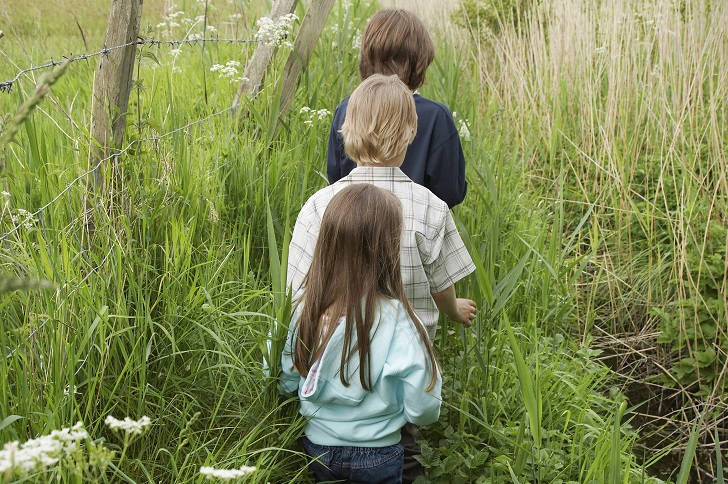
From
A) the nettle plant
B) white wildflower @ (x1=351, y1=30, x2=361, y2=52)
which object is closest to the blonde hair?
the nettle plant

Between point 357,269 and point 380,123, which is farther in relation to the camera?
point 380,123

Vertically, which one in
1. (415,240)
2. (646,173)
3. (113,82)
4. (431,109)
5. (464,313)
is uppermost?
(113,82)

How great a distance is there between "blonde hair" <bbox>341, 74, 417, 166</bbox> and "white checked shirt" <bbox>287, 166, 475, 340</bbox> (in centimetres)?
4

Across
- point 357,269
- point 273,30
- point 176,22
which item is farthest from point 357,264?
point 176,22

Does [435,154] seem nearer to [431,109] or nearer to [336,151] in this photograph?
[431,109]

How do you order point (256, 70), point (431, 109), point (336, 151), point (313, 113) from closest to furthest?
point (431, 109)
point (336, 151)
point (313, 113)
point (256, 70)

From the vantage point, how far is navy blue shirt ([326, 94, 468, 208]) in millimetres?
2506

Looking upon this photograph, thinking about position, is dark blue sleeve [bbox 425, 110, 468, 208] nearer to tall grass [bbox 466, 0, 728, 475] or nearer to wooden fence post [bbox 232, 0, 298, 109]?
tall grass [bbox 466, 0, 728, 475]

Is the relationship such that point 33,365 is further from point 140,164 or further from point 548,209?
point 548,209

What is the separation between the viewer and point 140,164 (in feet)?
7.80

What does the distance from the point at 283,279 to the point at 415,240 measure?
382 millimetres

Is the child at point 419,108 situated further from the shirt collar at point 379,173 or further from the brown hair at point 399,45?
the shirt collar at point 379,173

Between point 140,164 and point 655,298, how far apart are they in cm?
264

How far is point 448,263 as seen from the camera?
85.4 inches
